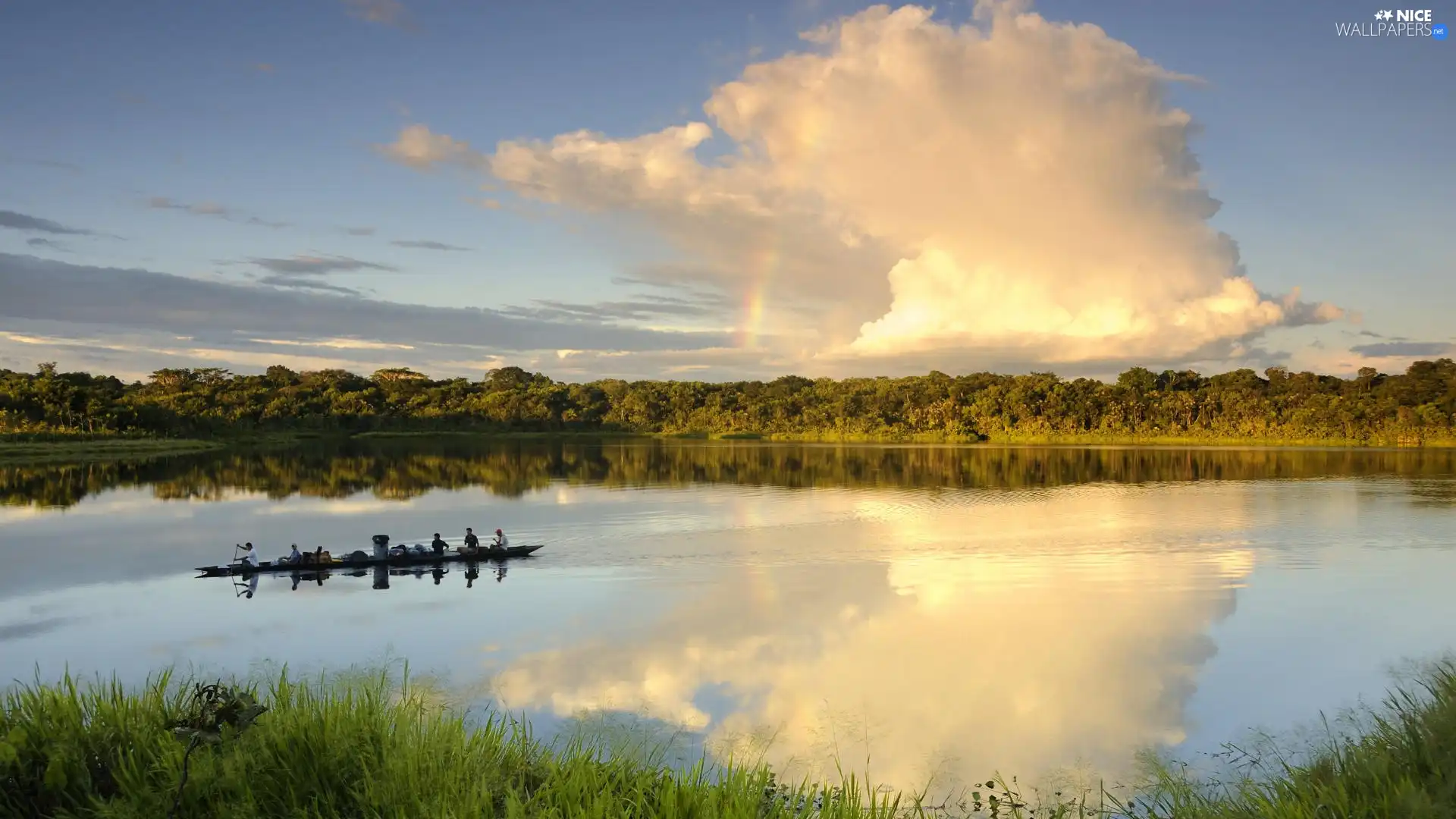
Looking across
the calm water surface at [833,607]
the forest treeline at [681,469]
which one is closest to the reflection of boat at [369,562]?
the calm water surface at [833,607]

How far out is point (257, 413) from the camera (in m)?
79.9

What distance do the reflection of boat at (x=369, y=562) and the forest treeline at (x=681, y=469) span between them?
1356cm

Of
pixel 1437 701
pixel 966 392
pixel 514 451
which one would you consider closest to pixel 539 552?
pixel 1437 701

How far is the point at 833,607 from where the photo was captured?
1329 centimetres

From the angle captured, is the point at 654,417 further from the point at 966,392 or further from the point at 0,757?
the point at 0,757

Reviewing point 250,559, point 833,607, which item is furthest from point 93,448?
point 833,607

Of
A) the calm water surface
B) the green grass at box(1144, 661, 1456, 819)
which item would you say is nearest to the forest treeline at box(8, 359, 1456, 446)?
the calm water surface

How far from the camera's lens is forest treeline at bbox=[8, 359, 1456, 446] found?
195 feet

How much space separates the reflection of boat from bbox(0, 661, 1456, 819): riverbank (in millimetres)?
10617

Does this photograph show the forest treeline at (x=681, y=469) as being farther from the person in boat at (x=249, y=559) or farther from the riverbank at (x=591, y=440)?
the person in boat at (x=249, y=559)

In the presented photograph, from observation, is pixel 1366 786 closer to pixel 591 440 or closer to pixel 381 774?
pixel 381 774

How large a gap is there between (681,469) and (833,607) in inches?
1153

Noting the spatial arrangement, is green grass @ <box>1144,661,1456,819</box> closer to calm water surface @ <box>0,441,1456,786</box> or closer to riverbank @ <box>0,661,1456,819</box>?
riverbank @ <box>0,661,1456,819</box>

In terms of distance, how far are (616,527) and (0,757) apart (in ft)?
56.4
